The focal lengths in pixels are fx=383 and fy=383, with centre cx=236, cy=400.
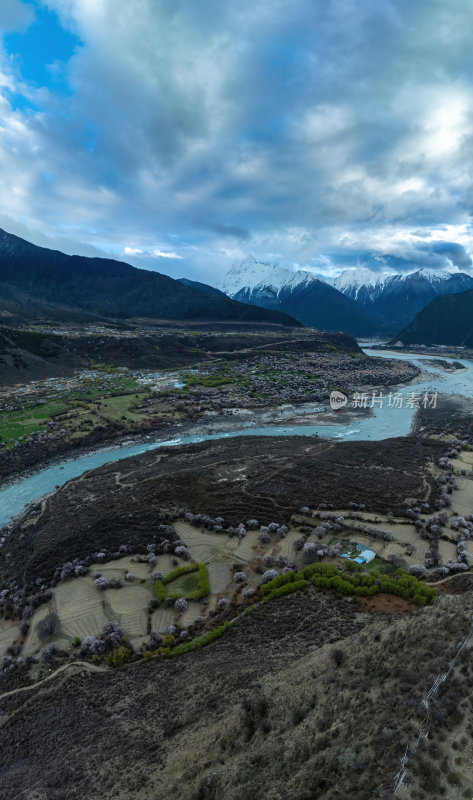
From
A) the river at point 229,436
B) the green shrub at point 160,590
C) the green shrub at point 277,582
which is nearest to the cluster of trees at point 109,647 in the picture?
the green shrub at point 160,590

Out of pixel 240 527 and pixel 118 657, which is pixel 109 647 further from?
pixel 240 527

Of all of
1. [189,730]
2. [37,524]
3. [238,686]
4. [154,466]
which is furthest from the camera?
[154,466]

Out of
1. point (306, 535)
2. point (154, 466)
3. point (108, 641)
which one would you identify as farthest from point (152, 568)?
point (154, 466)

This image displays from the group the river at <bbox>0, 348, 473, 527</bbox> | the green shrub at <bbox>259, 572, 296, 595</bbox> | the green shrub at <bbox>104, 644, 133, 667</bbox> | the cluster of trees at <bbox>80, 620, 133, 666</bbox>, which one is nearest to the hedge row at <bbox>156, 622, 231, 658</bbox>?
the green shrub at <bbox>104, 644, 133, 667</bbox>

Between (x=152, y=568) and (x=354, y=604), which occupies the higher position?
(x=354, y=604)

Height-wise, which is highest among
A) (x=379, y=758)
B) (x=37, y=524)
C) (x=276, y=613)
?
(x=379, y=758)

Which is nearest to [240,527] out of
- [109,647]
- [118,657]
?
[109,647]

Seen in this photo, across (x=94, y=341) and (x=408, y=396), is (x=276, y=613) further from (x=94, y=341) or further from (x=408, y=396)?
(x=94, y=341)

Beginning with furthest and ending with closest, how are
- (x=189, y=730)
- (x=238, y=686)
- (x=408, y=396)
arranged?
(x=408, y=396), (x=238, y=686), (x=189, y=730)

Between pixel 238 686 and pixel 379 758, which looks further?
pixel 238 686
